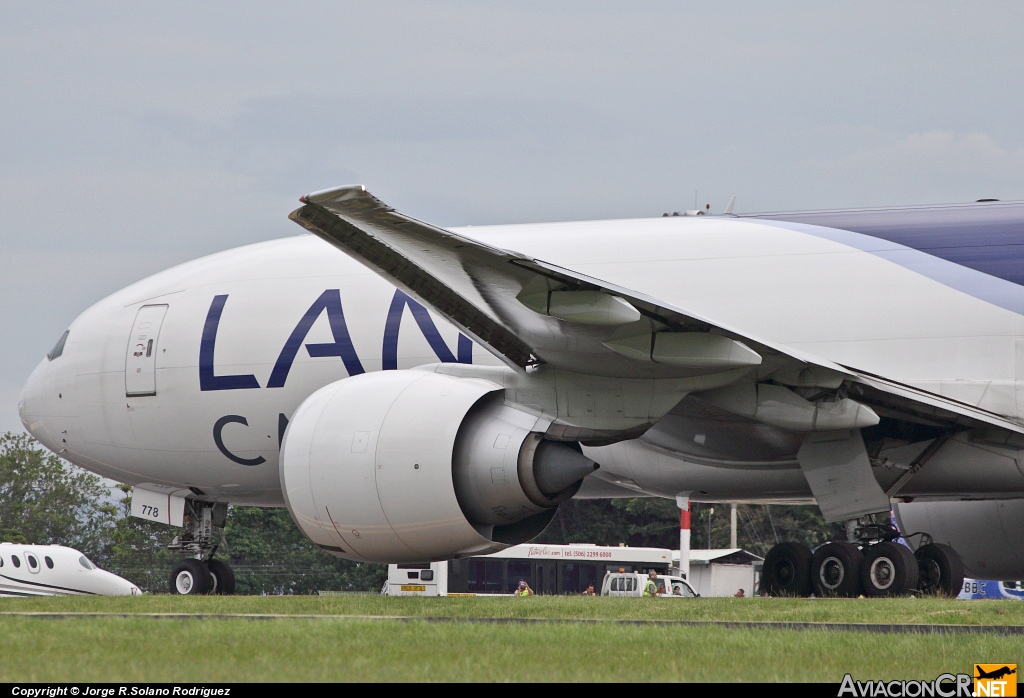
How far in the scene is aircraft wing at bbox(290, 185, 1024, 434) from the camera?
9.88 m

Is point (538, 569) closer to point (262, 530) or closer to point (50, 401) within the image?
point (262, 530)

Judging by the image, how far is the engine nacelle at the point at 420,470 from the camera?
1180cm

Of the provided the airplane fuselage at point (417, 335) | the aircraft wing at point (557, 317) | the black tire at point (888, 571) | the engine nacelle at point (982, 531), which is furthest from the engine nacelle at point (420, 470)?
the engine nacelle at point (982, 531)

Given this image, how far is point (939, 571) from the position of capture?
44.8 feet

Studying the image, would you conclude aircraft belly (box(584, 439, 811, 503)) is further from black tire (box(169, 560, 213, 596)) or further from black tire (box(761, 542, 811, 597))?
black tire (box(169, 560, 213, 596))

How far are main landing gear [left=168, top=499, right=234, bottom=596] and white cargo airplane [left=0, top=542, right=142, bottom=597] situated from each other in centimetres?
1650

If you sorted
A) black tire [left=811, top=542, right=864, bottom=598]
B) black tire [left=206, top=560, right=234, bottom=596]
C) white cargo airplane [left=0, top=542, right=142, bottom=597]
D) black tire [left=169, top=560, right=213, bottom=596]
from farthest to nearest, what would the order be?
white cargo airplane [left=0, top=542, right=142, bottom=597]
black tire [left=206, top=560, right=234, bottom=596]
black tire [left=169, top=560, right=213, bottom=596]
black tire [left=811, top=542, right=864, bottom=598]

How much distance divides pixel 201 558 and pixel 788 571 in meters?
7.51

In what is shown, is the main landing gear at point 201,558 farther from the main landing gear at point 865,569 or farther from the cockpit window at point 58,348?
the main landing gear at point 865,569

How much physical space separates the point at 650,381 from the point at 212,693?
6.78m

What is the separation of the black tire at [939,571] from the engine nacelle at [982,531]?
6.51ft

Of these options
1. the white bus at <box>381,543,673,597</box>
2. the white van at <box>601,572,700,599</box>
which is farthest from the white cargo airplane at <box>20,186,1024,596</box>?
the white bus at <box>381,543,673,597</box>

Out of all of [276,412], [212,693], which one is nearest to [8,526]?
[276,412]

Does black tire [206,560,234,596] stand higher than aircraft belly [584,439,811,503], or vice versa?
aircraft belly [584,439,811,503]
